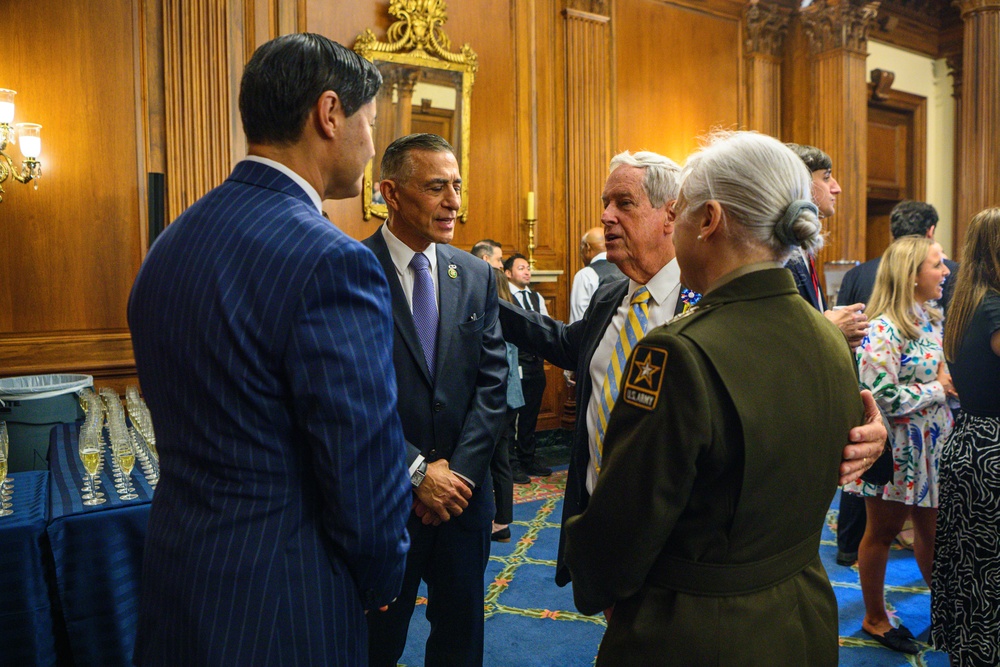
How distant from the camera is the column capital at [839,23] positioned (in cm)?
764

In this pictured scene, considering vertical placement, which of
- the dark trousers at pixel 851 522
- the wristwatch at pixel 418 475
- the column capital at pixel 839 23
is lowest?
the dark trousers at pixel 851 522

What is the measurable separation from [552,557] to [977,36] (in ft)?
23.5

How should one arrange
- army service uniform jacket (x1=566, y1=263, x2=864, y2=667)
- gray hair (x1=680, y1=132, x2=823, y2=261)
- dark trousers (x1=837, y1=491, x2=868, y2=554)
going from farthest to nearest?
dark trousers (x1=837, y1=491, x2=868, y2=554) < gray hair (x1=680, y1=132, x2=823, y2=261) < army service uniform jacket (x1=566, y1=263, x2=864, y2=667)

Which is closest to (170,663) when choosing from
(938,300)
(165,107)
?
(938,300)

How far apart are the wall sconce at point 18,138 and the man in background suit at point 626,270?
3.44 meters

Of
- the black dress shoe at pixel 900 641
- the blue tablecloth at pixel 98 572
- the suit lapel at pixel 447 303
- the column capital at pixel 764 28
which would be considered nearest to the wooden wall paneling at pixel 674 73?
the column capital at pixel 764 28

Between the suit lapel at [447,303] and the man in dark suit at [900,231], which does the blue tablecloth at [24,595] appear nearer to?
the suit lapel at [447,303]

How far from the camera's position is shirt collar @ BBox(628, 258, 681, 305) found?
1838 millimetres

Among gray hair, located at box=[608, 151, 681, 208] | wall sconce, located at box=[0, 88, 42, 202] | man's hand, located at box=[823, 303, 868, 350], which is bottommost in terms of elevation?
man's hand, located at box=[823, 303, 868, 350]

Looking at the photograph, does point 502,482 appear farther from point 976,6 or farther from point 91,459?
point 976,6

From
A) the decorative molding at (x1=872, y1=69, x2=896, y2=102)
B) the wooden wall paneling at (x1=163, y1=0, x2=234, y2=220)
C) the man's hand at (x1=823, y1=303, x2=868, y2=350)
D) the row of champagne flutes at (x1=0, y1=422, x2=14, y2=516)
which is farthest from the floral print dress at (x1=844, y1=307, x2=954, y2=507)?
the decorative molding at (x1=872, y1=69, x2=896, y2=102)

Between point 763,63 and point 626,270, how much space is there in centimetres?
706

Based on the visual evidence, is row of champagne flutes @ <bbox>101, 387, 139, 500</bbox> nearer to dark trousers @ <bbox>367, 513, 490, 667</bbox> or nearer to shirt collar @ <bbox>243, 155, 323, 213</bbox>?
dark trousers @ <bbox>367, 513, 490, 667</bbox>

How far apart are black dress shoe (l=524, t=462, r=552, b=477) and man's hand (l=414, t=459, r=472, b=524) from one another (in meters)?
3.77
